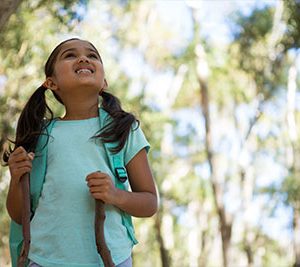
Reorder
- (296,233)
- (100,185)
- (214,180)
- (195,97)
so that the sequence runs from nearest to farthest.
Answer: (100,185)
(214,180)
(296,233)
(195,97)

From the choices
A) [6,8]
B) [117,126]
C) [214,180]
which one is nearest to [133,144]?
[117,126]

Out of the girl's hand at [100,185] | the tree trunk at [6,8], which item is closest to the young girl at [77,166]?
the girl's hand at [100,185]

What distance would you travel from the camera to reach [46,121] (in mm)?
2629

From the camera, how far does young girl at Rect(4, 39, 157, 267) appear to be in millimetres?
2320

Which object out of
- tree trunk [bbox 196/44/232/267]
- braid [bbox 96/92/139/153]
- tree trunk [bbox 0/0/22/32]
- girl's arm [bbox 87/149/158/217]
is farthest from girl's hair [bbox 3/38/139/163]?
tree trunk [bbox 196/44/232/267]

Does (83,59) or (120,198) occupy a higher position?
(83,59)

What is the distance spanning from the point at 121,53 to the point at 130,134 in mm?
19166

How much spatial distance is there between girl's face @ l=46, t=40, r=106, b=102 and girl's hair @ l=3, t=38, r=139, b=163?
4 cm

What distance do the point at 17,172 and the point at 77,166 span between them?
0.20 metres

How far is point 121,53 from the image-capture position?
21.5 meters

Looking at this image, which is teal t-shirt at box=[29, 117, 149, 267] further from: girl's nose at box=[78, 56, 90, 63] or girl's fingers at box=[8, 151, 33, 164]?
girl's nose at box=[78, 56, 90, 63]

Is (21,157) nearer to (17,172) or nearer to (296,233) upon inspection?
(17,172)

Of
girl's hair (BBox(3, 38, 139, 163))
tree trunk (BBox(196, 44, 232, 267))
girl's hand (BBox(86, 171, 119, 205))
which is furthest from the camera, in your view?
tree trunk (BBox(196, 44, 232, 267))

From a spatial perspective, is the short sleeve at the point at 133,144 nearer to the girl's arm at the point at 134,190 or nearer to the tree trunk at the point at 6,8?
the girl's arm at the point at 134,190
